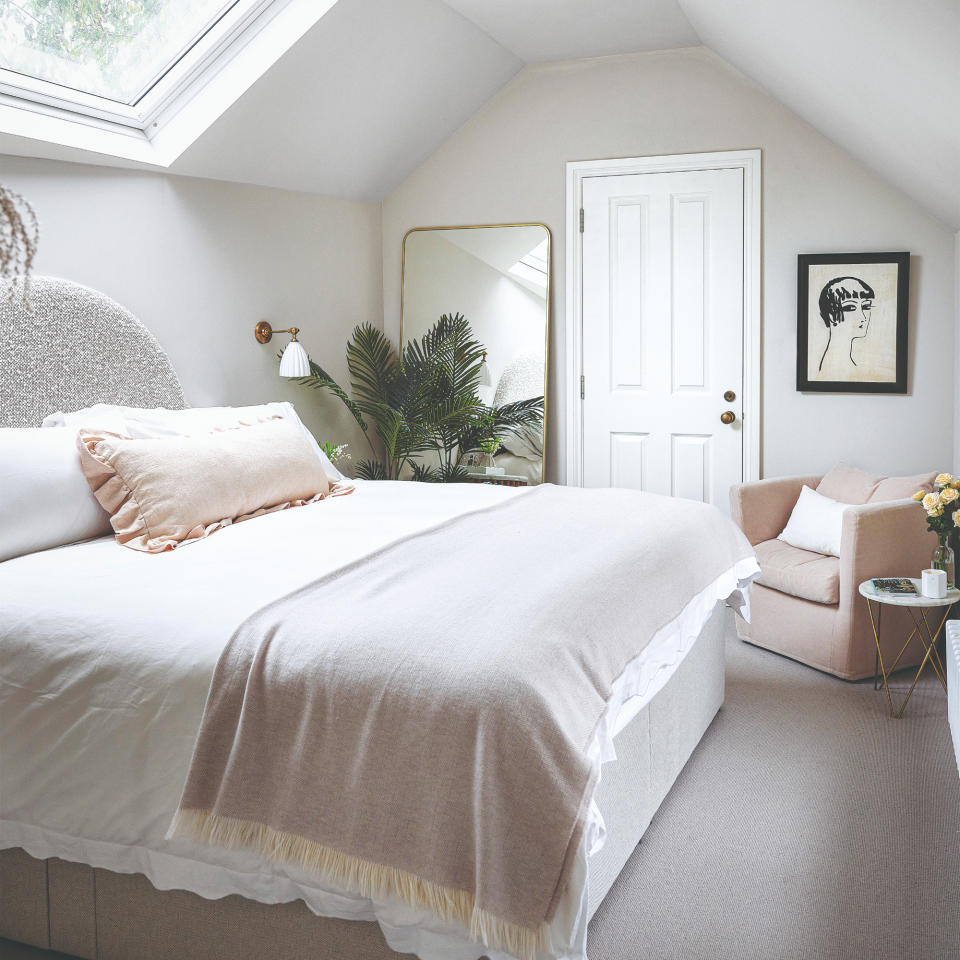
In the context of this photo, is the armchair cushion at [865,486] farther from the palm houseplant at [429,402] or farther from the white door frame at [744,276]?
the palm houseplant at [429,402]

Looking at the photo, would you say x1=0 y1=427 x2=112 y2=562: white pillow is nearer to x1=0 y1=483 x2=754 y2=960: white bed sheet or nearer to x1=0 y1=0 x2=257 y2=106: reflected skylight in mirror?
x1=0 y1=483 x2=754 y2=960: white bed sheet

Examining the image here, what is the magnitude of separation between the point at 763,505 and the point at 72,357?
280cm

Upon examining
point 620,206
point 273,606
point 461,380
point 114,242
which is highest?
point 620,206

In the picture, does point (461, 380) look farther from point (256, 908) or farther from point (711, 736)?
point (256, 908)

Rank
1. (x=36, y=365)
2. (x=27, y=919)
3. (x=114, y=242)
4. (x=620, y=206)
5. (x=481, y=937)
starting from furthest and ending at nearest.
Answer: (x=620, y=206) → (x=114, y=242) → (x=36, y=365) → (x=27, y=919) → (x=481, y=937)

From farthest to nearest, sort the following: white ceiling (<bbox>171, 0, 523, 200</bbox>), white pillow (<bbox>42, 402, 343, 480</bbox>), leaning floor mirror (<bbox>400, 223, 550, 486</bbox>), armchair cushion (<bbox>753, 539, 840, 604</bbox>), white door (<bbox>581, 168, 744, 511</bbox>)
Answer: leaning floor mirror (<bbox>400, 223, 550, 486</bbox>), white door (<bbox>581, 168, 744, 511</bbox>), white ceiling (<bbox>171, 0, 523, 200</bbox>), armchair cushion (<bbox>753, 539, 840, 604</bbox>), white pillow (<bbox>42, 402, 343, 480</bbox>)

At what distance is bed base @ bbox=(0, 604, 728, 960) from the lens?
5.87 feet

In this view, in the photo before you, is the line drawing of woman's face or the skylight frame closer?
the skylight frame

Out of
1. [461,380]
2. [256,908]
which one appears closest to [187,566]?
[256,908]

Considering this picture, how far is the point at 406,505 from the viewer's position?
121 inches

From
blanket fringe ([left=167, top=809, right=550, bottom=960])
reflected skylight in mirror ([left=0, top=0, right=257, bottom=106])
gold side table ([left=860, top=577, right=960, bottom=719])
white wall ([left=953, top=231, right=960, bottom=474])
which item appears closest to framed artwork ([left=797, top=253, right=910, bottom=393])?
white wall ([left=953, top=231, right=960, bottom=474])

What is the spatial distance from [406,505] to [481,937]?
1691 mm

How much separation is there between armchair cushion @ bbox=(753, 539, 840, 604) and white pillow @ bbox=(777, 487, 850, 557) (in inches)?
1.4

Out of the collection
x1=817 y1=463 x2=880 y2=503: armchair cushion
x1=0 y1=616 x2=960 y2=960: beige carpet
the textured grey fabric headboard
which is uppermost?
the textured grey fabric headboard
